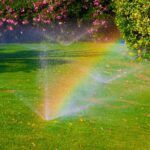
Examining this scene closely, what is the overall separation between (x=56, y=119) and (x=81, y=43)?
2163cm

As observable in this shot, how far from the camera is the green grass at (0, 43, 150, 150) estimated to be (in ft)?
32.1

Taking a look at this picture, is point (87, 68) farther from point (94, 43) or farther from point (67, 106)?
point (94, 43)

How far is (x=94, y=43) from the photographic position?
108 feet

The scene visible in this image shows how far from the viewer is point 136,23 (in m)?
13.4

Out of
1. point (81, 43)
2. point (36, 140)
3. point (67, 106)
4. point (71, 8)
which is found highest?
point (36, 140)

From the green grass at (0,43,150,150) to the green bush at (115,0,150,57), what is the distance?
161cm

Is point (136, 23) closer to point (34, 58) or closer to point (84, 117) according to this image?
point (84, 117)

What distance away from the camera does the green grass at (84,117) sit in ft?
32.1

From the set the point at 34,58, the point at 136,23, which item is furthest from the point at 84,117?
the point at 34,58

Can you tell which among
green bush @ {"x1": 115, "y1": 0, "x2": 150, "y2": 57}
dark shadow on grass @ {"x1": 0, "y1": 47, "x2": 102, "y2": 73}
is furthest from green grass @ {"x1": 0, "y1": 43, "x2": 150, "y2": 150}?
green bush @ {"x1": 115, "y1": 0, "x2": 150, "y2": 57}

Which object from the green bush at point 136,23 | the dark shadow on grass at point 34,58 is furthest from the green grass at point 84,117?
the green bush at point 136,23

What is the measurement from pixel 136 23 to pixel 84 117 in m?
3.15

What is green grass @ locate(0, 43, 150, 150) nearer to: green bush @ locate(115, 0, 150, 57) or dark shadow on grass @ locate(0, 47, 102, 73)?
dark shadow on grass @ locate(0, 47, 102, 73)

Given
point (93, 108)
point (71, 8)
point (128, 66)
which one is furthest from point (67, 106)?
point (71, 8)
